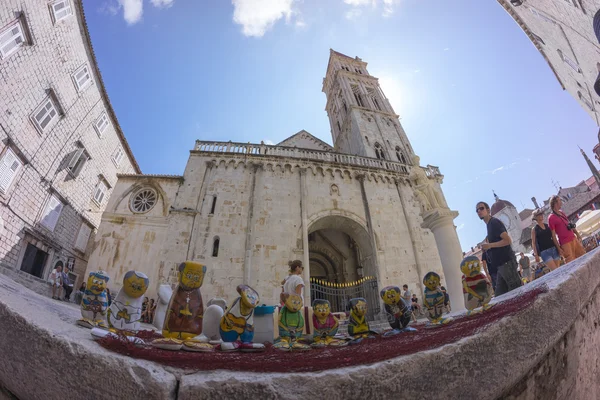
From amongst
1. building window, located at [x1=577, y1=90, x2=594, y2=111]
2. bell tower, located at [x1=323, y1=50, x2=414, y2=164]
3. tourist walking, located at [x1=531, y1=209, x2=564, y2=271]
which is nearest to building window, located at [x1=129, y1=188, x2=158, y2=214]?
bell tower, located at [x1=323, y1=50, x2=414, y2=164]

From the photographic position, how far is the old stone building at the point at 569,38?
36.5ft

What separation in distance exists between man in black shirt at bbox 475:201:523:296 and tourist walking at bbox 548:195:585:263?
5.49 ft

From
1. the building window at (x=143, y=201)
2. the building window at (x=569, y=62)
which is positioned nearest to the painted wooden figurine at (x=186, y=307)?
the building window at (x=143, y=201)

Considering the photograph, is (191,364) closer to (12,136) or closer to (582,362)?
(582,362)

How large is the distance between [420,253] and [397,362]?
14.0 meters

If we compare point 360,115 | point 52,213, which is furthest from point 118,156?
point 360,115

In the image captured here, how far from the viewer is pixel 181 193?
1338cm

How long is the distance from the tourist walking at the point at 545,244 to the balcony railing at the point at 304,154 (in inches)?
432

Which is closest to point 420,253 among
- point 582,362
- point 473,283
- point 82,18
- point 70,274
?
point 473,283

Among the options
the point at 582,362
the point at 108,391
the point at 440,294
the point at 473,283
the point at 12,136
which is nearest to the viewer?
the point at 108,391

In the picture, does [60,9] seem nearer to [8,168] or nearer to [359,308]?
[8,168]

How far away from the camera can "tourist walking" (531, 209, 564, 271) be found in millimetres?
5334

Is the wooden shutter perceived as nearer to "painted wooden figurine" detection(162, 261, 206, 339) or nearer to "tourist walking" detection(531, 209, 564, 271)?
"painted wooden figurine" detection(162, 261, 206, 339)

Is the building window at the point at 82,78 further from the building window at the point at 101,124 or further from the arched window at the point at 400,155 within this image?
the arched window at the point at 400,155
